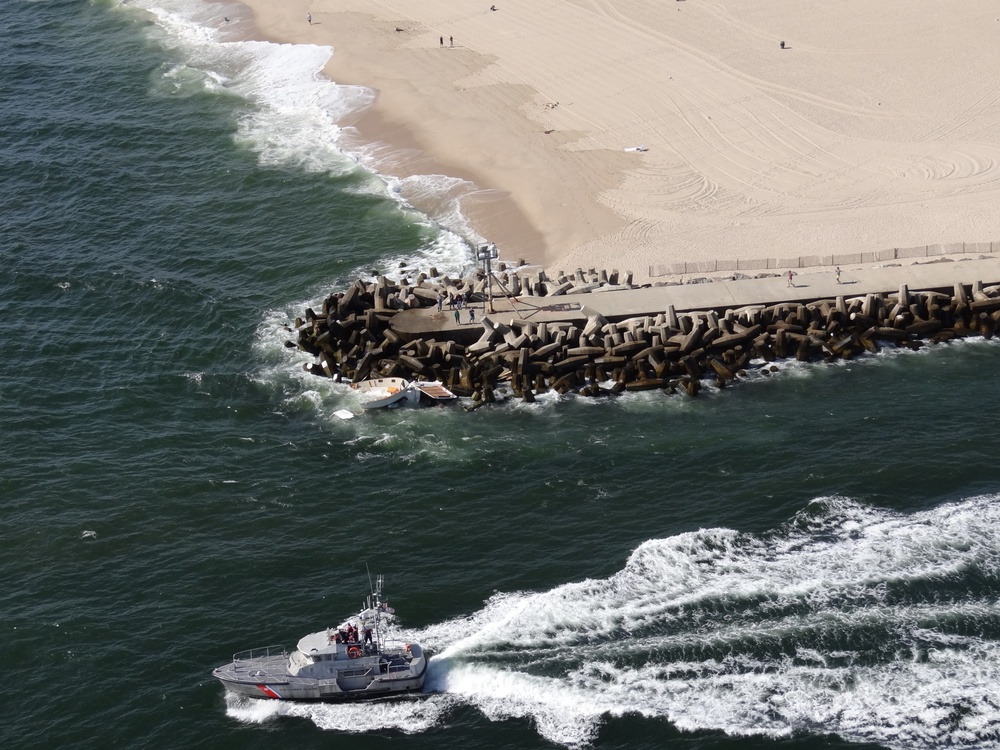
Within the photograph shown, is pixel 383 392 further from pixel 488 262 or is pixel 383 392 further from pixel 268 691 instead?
pixel 268 691

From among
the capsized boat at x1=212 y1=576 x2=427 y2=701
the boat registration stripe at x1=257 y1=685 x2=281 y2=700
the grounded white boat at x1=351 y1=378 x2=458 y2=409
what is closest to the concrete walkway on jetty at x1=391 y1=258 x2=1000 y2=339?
the grounded white boat at x1=351 y1=378 x2=458 y2=409

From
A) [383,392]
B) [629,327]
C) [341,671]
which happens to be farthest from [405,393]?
[341,671]

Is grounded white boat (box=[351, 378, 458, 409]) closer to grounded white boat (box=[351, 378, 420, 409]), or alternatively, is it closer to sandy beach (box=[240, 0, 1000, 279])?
grounded white boat (box=[351, 378, 420, 409])

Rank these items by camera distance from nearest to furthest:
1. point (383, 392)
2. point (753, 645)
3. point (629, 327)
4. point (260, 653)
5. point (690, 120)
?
point (753, 645)
point (260, 653)
point (383, 392)
point (629, 327)
point (690, 120)

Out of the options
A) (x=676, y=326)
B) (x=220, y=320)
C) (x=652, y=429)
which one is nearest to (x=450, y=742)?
(x=652, y=429)

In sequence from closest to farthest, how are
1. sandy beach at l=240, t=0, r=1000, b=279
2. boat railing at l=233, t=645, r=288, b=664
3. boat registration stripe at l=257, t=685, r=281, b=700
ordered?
boat registration stripe at l=257, t=685, r=281, b=700
boat railing at l=233, t=645, r=288, b=664
sandy beach at l=240, t=0, r=1000, b=279

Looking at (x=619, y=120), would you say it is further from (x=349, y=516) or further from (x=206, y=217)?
(x=349, y=516)
